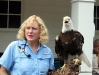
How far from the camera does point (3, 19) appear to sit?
27.6 ft

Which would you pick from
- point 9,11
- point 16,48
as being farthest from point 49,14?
point 16,48

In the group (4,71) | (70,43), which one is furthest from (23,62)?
(70,43)

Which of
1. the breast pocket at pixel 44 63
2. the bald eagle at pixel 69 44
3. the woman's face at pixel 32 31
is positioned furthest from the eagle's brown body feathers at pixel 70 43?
the woman's face at pixel 32 31

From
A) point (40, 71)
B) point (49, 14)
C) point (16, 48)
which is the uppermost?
point (49, 14)

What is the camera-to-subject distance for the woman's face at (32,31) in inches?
161

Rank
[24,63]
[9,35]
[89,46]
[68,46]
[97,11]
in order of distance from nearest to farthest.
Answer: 1. [24,63]
2. [68,46]
3. [89,46]
4. [9,35]
5. [97,11]

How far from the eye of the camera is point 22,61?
4059 millimetres

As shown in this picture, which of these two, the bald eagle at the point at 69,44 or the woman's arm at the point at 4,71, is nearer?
the woman's arm at the point at 4,71

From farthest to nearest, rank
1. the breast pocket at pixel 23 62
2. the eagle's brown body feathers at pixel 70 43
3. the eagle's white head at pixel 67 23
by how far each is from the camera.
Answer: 1. the eagle's white head at pixel 67 23
2. the eagle's brown body feathers at pixel 70 43
3. the breast pocket at pixel 23 62

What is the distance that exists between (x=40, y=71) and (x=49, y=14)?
15.1 ft

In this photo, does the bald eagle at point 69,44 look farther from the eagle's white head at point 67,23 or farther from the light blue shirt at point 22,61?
the light blue shirt at point 22,61

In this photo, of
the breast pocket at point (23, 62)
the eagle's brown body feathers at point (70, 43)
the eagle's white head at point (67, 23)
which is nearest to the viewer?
the breast pocket at point (23, 62)

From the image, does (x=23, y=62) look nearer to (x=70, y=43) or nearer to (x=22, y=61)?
(x=22, y=61)

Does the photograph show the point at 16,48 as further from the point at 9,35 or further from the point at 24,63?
the point at 9,35
